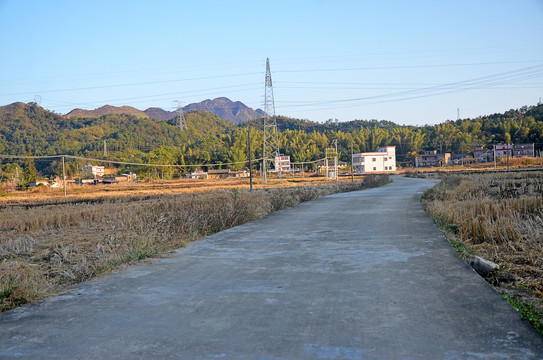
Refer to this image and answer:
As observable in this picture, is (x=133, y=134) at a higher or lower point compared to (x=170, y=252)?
higher

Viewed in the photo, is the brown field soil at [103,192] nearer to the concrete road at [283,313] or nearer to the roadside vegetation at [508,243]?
the roadside vegetation at [508,243]

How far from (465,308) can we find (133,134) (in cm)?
16596

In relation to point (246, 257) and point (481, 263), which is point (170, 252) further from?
point (481, 263)

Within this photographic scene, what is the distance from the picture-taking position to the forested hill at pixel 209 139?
11788 centimetres

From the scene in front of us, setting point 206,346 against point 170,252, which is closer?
point 206,346

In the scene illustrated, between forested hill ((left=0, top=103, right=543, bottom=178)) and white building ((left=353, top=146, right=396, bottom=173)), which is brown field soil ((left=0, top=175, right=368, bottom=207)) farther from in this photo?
white building ((left=353, top=146, right=396, bottom=173))

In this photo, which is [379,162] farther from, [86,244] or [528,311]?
[528,311]

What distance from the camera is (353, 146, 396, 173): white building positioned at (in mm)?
110312

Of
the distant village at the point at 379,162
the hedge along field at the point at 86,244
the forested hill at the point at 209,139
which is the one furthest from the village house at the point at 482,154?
the hedge along field at the point at 86,244

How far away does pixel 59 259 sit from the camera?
7930 mm

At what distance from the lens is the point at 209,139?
14212 centimetres

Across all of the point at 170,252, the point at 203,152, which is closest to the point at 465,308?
the point at 170,252

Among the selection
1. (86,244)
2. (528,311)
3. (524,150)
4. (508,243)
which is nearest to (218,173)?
(524,150)

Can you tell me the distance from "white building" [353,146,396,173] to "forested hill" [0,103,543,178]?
45.8ft
